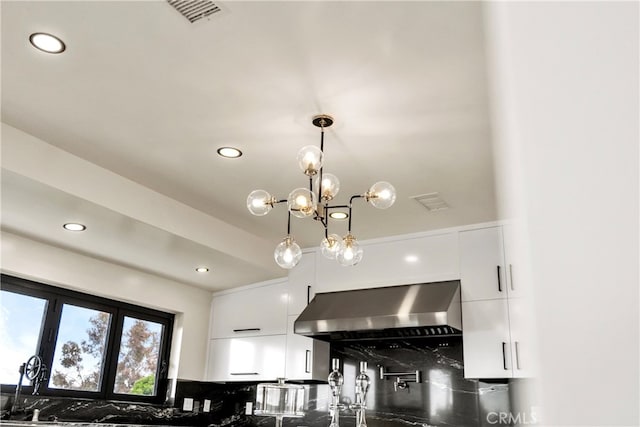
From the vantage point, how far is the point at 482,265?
12.3ft

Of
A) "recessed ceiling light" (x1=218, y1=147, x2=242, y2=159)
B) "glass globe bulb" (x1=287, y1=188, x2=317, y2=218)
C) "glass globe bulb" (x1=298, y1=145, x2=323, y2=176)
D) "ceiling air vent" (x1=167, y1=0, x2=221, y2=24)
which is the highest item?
"ceiling air vent" (x1=167, y1=0, x2=221, y2=24)

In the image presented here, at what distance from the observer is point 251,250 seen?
425 cm

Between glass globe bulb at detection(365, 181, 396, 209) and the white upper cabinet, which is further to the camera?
the white upper cabinet

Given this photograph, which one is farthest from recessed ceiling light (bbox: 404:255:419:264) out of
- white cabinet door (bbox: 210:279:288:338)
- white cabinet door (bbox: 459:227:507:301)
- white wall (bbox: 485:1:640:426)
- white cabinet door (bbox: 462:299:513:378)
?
white wall (bbox: 485:1:640:426)

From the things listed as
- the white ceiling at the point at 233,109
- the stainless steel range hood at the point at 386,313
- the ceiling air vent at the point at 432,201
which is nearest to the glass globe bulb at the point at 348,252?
the white ceiling at the point at 233,109

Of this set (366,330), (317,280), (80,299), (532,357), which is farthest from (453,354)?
(532,357)

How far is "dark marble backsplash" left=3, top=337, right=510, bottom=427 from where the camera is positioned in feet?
12.7

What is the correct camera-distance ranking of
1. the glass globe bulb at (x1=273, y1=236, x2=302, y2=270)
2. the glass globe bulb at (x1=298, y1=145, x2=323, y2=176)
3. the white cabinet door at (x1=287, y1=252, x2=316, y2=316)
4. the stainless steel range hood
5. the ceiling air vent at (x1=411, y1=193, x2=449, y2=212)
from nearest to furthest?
the glass globe bulb at (x1=298, y1=145, x2=323, y2=176) < the glass globe bulb at (x1=273, y1=236, x2=302, y2=270) < the ceiling air vent at (x1=411, y1=193, x2=449, y2=212) < the stainless steel range hood < the white cabinet door at (x1=287, y1=252, x2=316, y2=316)

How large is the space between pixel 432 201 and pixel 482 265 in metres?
0.62

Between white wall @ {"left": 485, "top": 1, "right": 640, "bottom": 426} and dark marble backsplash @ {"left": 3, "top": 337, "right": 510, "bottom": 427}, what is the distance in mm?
3967

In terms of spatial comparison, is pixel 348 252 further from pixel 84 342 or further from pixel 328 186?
pixel 84 342

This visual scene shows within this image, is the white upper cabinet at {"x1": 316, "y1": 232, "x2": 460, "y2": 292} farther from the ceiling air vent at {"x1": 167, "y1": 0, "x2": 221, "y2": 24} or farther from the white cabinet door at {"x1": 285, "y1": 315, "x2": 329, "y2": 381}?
the ceiling air vent at {"x1": 167, "y1": 0, "x2": 221, "y2": 24}

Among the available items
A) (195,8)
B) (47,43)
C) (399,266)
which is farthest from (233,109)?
(399,266)

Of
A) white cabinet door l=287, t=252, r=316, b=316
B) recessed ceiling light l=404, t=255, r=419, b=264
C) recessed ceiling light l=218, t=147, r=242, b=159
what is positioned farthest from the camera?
white cabinet door l=287, t=252, r=316, b=316
